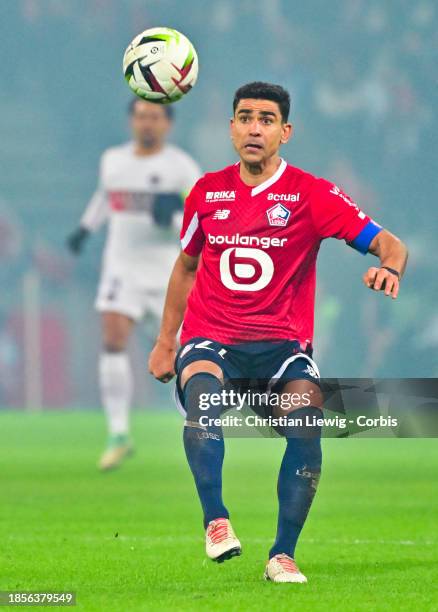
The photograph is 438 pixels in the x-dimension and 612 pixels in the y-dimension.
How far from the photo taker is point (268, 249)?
20.8ft

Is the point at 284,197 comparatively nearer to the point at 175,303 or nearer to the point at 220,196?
the point at 220,196

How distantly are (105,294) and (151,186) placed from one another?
1.35 m

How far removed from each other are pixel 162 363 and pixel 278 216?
2.73 feet

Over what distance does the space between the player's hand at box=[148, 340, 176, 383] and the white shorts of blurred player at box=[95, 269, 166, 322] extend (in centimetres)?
704

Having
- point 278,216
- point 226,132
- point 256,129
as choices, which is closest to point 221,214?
point 278,216

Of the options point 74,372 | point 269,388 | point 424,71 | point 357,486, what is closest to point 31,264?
point 74,372

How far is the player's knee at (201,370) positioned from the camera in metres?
6.18

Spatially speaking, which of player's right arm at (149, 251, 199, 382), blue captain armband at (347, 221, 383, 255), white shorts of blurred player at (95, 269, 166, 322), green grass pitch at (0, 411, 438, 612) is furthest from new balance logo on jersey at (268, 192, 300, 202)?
white shorts of blurred player at (95, 269, 166, 322)

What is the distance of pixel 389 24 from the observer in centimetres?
3139

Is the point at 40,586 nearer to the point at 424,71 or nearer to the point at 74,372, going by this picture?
the point at 74,372

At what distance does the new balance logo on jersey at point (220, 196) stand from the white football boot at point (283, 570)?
5.00 ft

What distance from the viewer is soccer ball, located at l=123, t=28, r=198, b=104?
7590 mm

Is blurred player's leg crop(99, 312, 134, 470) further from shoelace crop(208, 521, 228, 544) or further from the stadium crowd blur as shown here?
the stadium crowd blur

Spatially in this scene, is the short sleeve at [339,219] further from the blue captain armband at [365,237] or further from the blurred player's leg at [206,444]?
the blurred player's leg at [206,444]
